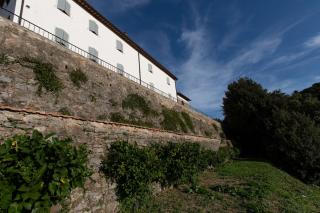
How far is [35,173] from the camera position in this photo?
3863mm

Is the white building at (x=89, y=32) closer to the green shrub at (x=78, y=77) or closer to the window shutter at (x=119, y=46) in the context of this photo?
the window shutter at (x=119, y=46)

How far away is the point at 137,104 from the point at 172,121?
4.42m

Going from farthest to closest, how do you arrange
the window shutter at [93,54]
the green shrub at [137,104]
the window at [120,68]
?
the window at [120,68] < the window shutter at [93,54] < the green shrub at [137,104]

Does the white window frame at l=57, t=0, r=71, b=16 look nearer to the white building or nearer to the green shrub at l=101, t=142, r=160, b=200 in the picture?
the white building

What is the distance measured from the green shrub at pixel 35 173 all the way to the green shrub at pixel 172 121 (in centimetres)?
1289

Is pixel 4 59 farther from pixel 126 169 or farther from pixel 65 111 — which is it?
pixel 126 169

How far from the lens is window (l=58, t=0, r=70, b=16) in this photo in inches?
591

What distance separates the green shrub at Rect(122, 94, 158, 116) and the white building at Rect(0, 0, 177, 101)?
5.29m

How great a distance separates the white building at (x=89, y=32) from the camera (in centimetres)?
1313

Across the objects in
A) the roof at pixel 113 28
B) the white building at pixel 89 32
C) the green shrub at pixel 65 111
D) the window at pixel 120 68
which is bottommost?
the green shrub at pixel 65 111

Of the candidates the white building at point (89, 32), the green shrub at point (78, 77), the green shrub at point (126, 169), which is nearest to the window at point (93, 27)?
the white building at point (89, 32)

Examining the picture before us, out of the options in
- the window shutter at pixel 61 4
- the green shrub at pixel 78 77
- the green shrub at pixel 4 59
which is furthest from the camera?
the window shutter at pixel 61 4

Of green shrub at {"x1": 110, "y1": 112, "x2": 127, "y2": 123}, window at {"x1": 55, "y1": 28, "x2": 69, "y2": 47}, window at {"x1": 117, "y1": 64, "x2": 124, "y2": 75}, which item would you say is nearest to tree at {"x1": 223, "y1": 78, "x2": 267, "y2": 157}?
window at {"x1": 117, "y1": 64, "x2": 124, "y2": 75}

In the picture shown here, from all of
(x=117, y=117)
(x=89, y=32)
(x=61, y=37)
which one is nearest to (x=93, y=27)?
(x=89, y=32)
